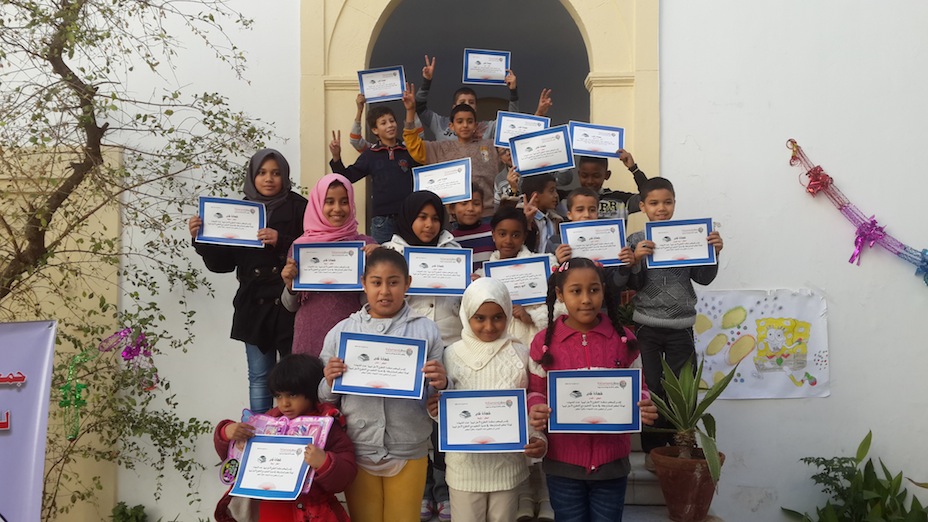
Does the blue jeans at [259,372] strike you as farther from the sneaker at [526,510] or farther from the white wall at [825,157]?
the white wall at [825,157]

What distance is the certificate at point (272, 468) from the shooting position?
3080 millimetres

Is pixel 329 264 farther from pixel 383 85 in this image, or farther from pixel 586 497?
pixel 383 85

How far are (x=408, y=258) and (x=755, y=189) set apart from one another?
8.79ft

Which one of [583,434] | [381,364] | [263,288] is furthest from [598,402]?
[263,288]

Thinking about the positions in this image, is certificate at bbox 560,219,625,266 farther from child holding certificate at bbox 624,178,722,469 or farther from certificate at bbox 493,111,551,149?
certificate at bbox 493,111,551,149

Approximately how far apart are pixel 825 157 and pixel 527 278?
2611 millimetres

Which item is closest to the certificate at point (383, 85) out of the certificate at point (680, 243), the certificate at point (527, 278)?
the certificate at point (527, 278)

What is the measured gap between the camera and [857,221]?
5430 millimetres

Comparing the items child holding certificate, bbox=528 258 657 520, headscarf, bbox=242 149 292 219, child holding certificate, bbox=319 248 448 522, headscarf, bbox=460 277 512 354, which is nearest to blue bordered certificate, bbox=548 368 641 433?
child holding certificate, bbox=528 258 657 520

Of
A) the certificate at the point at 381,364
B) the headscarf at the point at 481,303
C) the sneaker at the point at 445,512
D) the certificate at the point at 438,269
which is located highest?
the certificate at the point at 438,269

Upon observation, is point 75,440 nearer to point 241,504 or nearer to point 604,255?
point 241,504

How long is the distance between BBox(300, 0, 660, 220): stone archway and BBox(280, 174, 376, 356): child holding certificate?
1308 millimetres

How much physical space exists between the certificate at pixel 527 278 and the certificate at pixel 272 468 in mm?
1357

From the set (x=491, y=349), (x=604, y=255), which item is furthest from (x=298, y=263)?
(x=604, y=255)
